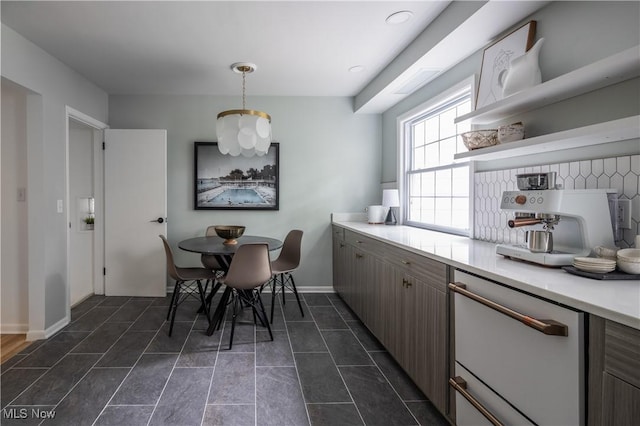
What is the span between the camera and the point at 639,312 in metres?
0.84

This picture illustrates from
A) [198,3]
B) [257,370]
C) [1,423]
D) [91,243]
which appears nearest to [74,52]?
[198,3]

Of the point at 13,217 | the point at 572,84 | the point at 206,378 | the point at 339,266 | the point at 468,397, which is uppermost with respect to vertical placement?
the point at 572,84

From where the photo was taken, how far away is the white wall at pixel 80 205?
4.05 metres

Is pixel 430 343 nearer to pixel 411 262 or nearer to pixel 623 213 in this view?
Result: pixel 411 262

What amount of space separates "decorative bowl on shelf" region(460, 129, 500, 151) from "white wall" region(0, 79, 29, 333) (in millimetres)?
3575

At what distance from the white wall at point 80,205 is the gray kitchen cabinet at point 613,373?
4.75 m

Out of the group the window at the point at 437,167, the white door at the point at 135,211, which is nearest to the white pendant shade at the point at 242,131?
the white door at the point at 135,211

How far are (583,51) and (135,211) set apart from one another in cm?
433

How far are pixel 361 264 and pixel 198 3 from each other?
7.82ft

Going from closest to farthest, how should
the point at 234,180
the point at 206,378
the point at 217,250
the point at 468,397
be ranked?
1. the point at 468,397
2. the point at 206,378
3. the point at 217,250
4. the point at 234,180

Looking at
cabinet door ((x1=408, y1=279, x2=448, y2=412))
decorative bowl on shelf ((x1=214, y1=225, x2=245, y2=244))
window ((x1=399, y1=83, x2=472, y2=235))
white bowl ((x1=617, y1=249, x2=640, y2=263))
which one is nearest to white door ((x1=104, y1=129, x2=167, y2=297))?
decorative bowl on shelf ((x1=214, y1=225, x2=245, y2=244))

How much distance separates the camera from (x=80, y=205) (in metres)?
4.09

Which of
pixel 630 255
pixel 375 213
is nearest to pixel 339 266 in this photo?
pixel 375 213

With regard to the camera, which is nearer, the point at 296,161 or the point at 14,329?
the point at 14,329
